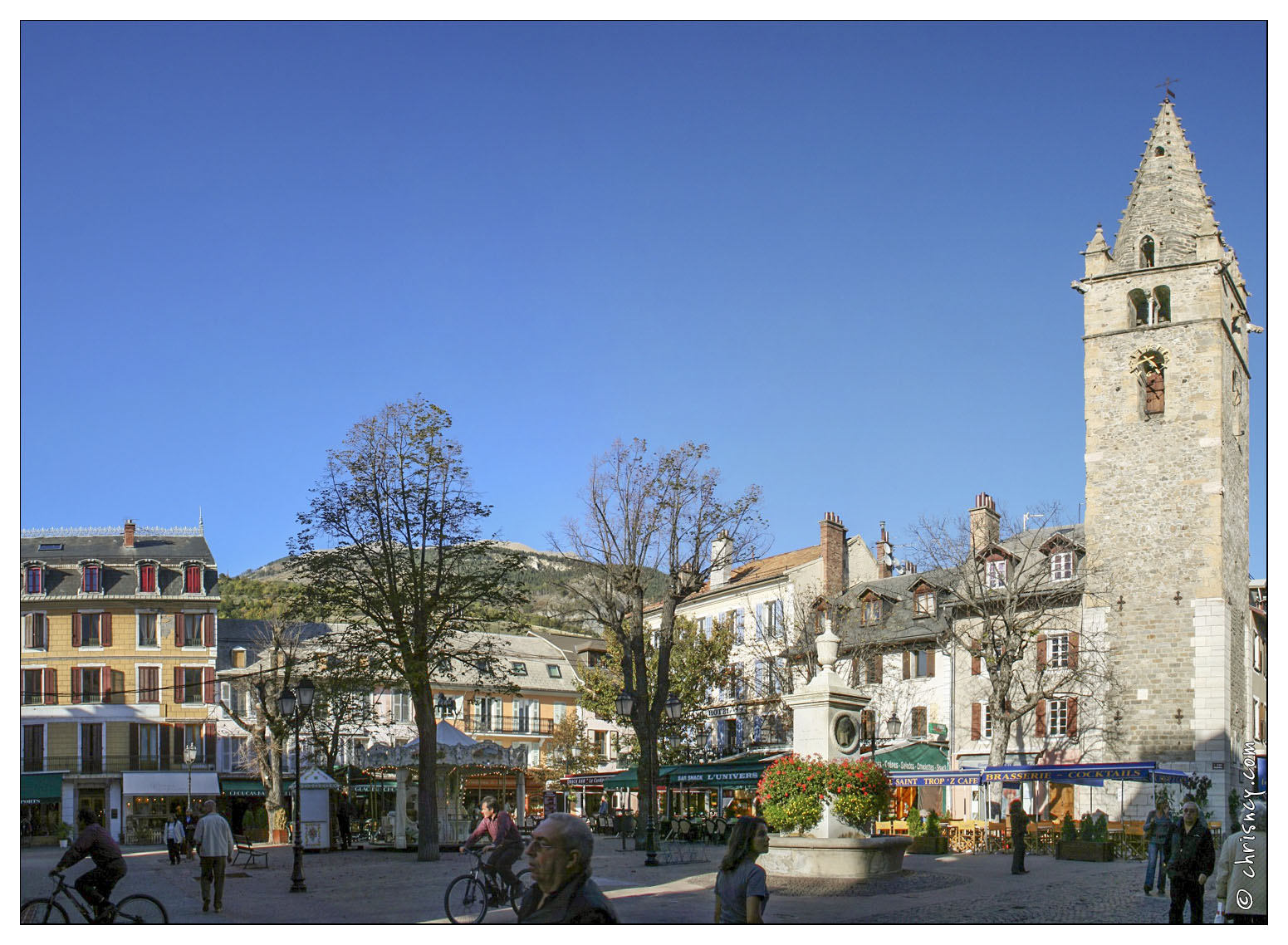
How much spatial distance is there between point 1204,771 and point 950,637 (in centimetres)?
811

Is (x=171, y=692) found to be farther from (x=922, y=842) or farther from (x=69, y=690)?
(x=922, y=842)

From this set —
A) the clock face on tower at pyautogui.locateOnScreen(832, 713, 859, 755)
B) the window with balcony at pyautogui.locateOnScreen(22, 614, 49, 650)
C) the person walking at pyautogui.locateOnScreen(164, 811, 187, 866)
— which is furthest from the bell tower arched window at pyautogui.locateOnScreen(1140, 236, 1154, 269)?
the window with balcony at pyautogui.locateOnScreen(22, 614, 49, 650)

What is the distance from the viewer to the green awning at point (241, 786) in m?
46.0

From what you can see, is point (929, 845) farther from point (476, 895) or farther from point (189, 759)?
point (189, 759)

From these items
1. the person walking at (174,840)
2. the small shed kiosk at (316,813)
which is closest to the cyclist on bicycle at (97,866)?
the person walking at (174,840)

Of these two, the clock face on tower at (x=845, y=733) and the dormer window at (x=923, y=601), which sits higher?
the dormer window at (x=923, y=601)

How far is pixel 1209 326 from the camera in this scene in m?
38.0

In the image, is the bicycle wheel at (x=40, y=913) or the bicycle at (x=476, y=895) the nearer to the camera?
the bicycle wheel at (x=40, y=913)

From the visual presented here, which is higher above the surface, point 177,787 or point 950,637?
point 950,637

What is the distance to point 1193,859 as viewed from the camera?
1231cm

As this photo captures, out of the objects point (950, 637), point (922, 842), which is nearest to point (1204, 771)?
point (950, 637)

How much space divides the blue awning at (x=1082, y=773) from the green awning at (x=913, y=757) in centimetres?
569

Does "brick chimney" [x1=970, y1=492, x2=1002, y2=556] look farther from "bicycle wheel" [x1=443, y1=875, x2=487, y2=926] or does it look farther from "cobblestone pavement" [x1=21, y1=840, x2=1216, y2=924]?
"bicycle wheel" [x1=443, y1=875, x2=487, y2=926]

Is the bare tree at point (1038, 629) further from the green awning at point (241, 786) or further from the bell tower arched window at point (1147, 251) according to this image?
the green awning at point (241, 786)
